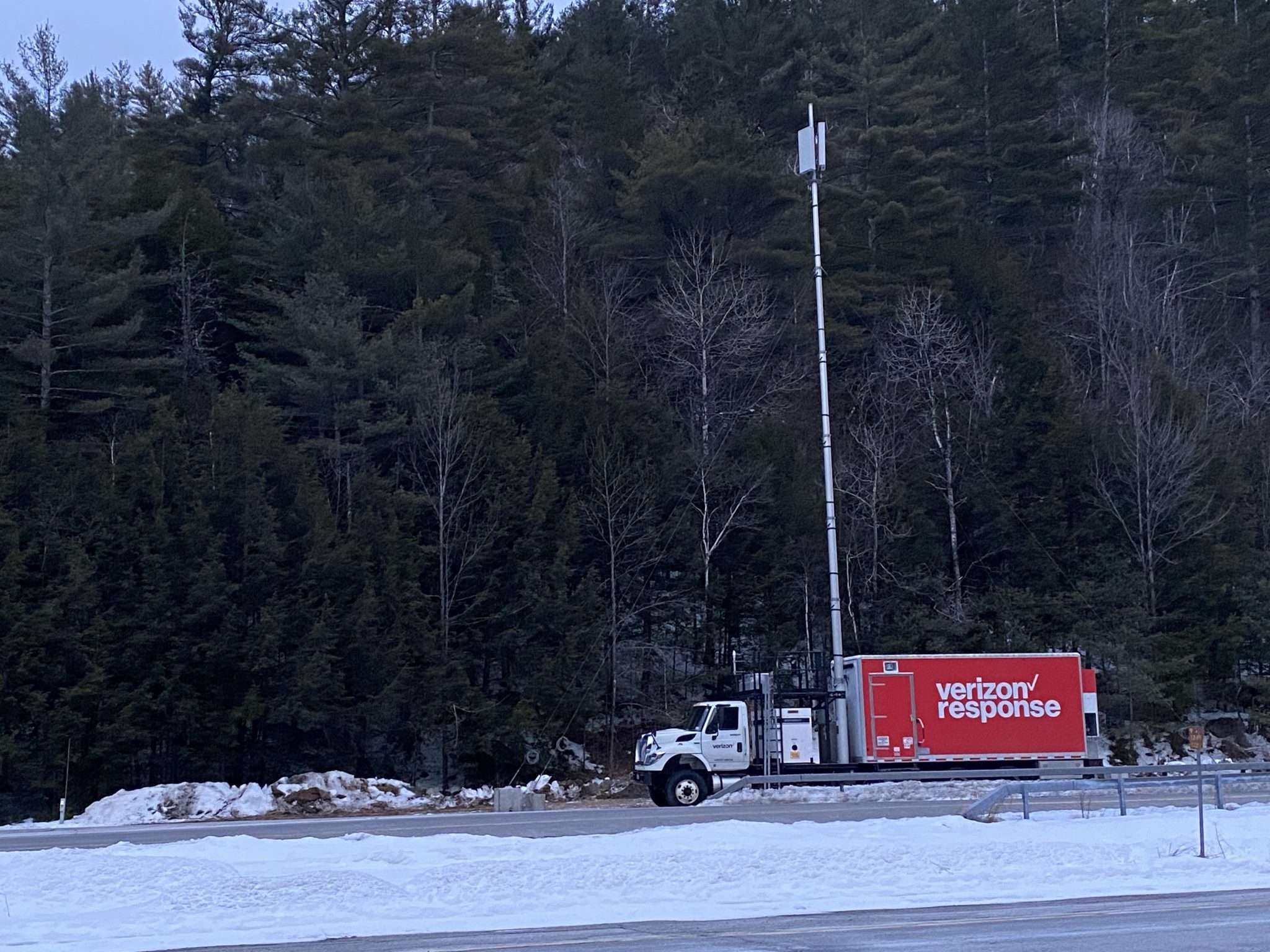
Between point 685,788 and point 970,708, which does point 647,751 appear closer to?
point 685,788

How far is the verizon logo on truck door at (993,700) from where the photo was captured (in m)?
31.1

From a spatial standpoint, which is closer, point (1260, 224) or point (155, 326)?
point (155, 326)

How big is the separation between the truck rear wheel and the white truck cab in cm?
1

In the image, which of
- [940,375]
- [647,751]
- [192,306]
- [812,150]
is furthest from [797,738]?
[192,306]

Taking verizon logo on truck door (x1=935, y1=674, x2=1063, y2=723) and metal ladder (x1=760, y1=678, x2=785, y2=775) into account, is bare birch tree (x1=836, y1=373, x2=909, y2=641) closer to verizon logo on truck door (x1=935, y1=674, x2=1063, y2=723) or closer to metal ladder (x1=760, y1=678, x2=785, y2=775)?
verizon logo on truck door (x1=935, y1=674, x2=1063, y2=723)

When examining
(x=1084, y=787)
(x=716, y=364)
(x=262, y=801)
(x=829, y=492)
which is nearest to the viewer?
(x=1084, y=787)

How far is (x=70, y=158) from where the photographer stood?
43.2 meters

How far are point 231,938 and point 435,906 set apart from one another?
207 cm

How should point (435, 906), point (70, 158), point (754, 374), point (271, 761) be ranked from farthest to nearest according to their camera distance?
point (754, 374)
point (70, 158)
point (271, 761)
point (435, 906)

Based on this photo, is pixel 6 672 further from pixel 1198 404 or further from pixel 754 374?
pixel 1198 404

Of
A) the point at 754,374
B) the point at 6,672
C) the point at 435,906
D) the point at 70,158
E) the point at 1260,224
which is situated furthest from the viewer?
the point at 1260,224

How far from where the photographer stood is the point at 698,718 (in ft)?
100

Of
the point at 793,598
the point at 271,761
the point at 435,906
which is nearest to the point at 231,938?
the point at 435,906

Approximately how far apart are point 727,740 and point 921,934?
18.0m
